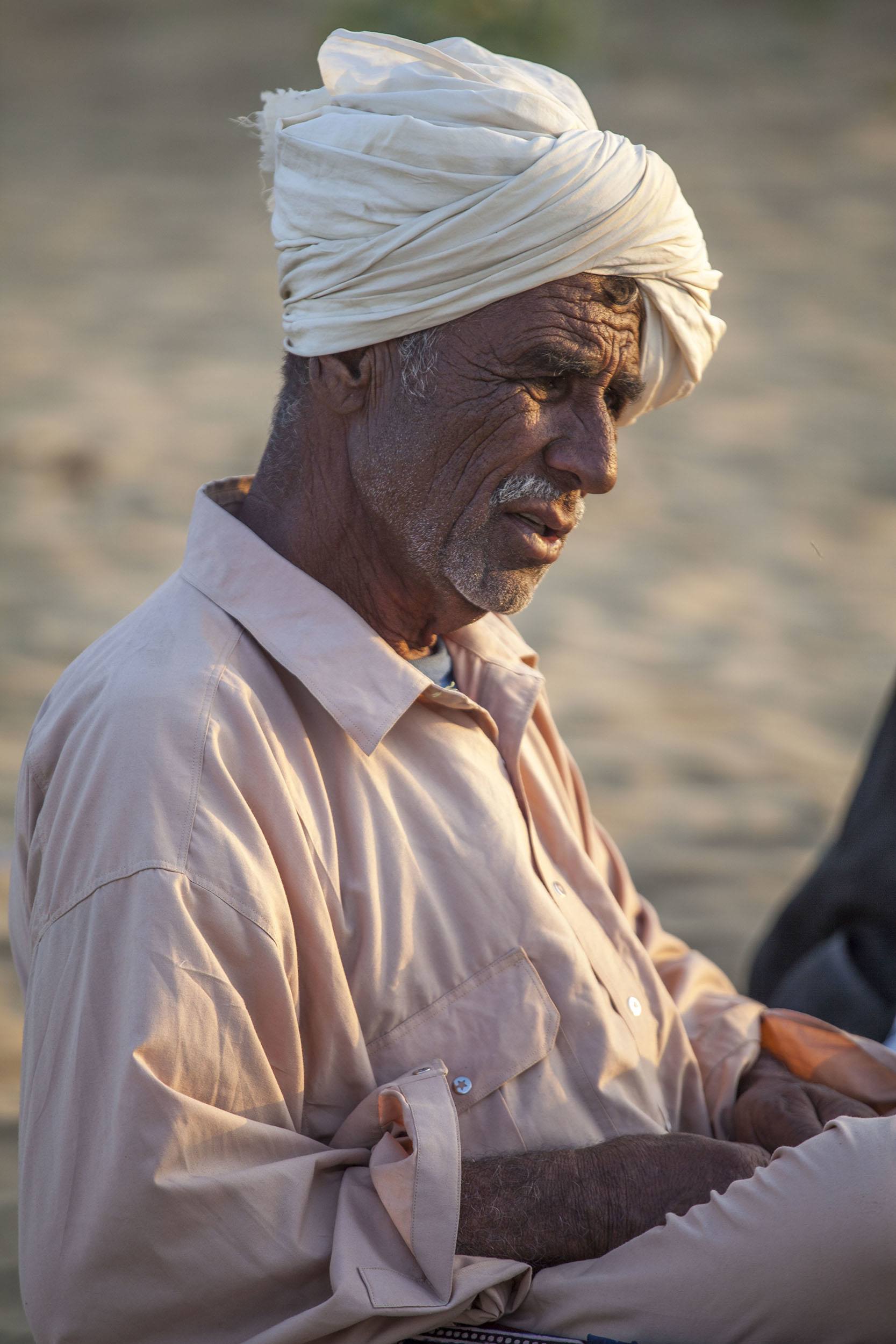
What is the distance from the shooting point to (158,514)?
738cm

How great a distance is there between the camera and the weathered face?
2.29m

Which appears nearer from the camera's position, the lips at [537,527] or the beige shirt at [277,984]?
the beige shirt at [277,984]

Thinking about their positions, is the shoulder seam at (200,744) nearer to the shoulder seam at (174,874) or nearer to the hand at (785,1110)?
the shoulder seam at (174,874)

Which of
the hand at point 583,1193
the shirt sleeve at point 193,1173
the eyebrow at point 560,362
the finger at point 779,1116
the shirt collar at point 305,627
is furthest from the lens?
the finger at point 779,1116

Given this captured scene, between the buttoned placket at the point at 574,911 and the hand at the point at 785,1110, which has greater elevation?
the buttoned placket at the point at 574,911

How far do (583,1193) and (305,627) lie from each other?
2.84 feet

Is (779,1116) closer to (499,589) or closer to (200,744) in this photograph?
(499,589)

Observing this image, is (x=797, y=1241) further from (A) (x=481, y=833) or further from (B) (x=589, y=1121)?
(A) (x=481, y=833)

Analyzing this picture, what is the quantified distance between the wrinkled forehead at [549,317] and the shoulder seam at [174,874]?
35.7 inches

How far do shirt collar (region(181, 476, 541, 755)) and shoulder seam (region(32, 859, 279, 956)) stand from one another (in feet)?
1.07

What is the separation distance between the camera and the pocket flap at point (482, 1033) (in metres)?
2.10

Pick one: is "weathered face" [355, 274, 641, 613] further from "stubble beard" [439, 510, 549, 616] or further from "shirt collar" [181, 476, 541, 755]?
"shirt collar" [181, 476, 541, 755]

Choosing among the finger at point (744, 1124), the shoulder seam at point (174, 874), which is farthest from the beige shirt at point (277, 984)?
the finger at point (744, 1124)

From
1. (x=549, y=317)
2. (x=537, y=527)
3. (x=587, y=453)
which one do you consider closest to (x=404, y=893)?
(x=537, y=527)
